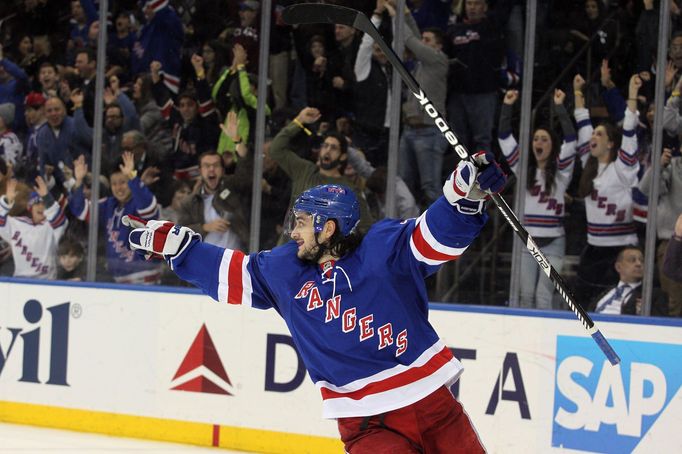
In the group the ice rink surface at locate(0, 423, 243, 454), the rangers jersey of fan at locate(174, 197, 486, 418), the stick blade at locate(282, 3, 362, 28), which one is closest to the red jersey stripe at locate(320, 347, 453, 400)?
the rangers jersey of fan at locate(174, 197, 486, 418)

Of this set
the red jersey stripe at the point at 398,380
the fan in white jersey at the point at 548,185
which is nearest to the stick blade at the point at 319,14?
the red jersey stripe at the point at 398,380

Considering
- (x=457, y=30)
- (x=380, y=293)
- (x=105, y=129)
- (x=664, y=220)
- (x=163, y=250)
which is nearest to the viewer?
(x=380, y=293)

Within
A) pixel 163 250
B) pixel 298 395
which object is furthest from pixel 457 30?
pixel 163 250

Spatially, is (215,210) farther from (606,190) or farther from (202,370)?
(606,190)

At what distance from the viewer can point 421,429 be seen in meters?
2.94

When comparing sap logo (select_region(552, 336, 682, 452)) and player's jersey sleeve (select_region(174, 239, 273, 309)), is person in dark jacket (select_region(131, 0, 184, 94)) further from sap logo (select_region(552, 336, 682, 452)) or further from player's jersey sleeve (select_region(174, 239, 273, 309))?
player's jersey sleeve (select_region(174, 239, 273, 309))

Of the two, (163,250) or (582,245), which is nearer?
(163,250)

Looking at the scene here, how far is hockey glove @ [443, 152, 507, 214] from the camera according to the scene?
275 cm

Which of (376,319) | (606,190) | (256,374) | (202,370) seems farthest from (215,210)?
(376,319)

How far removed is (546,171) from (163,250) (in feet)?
8.19

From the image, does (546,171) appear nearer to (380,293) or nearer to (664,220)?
(664,220)

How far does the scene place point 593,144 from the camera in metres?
5.17

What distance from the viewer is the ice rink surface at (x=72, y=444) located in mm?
5246

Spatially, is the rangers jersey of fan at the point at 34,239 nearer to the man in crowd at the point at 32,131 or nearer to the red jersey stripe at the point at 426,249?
the man in crowd at the point at 32,131
